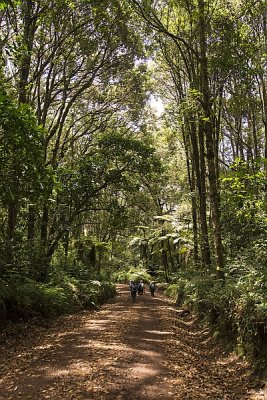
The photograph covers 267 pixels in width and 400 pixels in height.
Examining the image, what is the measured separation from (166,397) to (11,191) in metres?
6.10

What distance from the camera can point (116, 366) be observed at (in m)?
6.47

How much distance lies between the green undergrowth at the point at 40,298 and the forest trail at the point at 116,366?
0.61m

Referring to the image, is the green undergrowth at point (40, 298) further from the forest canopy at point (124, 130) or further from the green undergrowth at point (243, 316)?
the green undergrowth at point (243, 316)

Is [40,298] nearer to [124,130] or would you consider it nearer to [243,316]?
[243,316]

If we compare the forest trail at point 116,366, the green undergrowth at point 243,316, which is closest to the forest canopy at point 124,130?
the green undergrowth at point 243,316

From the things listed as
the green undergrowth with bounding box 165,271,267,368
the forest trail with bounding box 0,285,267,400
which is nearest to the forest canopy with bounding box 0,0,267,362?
the green undergrowth with bounding box 165,271,267,368

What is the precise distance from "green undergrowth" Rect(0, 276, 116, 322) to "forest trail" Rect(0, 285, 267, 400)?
0.61m

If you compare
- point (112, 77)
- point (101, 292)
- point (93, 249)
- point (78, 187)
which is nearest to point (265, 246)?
point (78, 187)

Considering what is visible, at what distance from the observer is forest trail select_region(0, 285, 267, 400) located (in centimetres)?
545

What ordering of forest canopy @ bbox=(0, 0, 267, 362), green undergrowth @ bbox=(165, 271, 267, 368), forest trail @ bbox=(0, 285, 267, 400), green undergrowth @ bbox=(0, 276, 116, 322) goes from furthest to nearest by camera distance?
green undergrowth @ bbox=(0, 276, 116, 322), forest canopy @ bbox=(0, 0, 267, 362), green undergrowth @ bbox=(165, 271, 267, 368), forest trail @ bbox=(0, 285, 267, 400)

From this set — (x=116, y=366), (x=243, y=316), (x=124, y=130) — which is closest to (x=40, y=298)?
(x=116, y=366)

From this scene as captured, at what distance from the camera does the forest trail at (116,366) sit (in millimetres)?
5449

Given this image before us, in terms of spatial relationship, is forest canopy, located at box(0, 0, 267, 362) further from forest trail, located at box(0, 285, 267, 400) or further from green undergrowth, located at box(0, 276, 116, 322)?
forest trail, located at box(0, 285, 267, 400)

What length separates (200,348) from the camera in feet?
30.8
